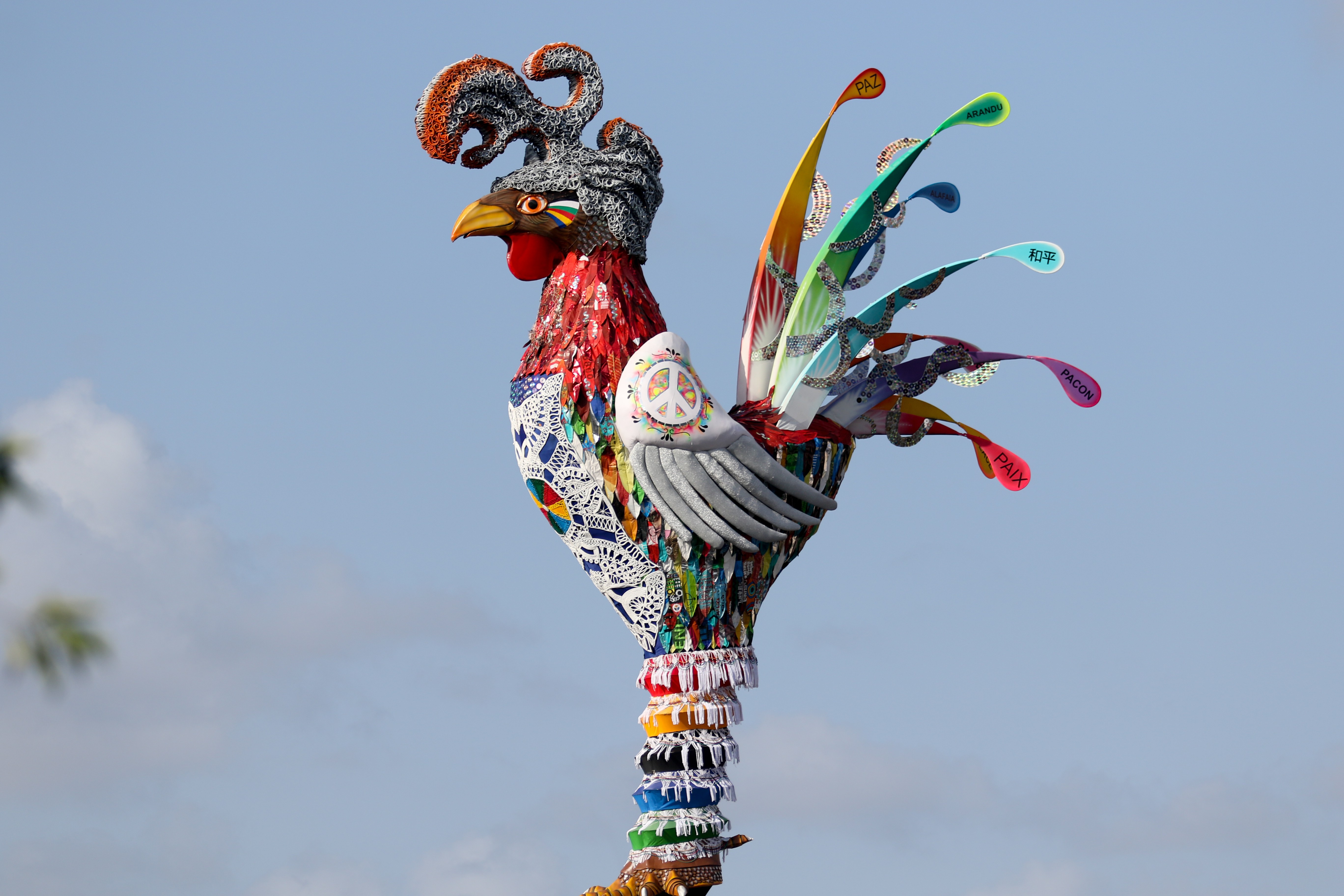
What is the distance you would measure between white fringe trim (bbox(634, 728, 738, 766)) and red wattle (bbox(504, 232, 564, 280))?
2.12m

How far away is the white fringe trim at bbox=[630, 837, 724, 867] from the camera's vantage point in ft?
23.4

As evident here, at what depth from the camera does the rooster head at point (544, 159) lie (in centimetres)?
731

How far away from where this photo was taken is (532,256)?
24.4 feet

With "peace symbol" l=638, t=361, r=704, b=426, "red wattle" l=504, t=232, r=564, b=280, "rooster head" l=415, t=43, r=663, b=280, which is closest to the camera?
"peace symbol" l=638, t=361, r=704, b=426

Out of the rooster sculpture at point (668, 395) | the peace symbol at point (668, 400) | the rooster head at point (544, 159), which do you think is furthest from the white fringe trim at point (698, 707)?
the rooster head at point (544, 159)

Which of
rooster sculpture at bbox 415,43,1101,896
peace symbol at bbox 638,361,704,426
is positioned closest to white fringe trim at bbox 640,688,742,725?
rooster sculpture at bbox 415,43,1101,896

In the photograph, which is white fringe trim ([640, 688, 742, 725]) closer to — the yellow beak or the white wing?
the white wing

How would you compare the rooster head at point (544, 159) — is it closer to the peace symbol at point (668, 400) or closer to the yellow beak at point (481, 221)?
the yellow beak at point (481, 221)

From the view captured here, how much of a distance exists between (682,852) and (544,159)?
3095mm

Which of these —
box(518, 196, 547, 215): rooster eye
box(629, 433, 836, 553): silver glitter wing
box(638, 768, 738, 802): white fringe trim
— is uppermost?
box(518, 196, 547, 215): rooster eye

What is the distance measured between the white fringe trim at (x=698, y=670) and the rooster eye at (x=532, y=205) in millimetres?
2020

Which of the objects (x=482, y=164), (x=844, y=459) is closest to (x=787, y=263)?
(x=844, y=459)

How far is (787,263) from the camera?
7773 millimetres

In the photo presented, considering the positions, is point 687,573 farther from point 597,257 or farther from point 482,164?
point 482,164
